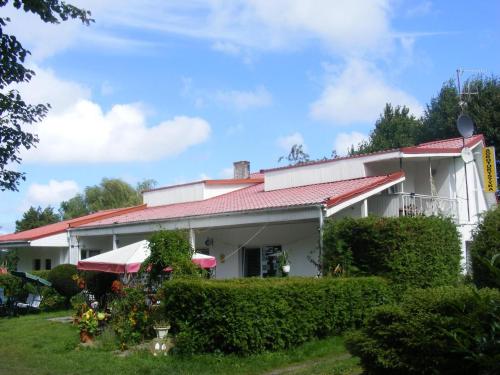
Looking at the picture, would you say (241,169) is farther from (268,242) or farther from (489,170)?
(489,170)

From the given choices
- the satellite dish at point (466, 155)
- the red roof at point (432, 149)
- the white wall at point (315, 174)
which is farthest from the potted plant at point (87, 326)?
the satellite dish at point (466, 155)

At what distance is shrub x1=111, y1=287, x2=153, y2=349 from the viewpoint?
489 inches

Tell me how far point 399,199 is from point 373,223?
14.8 ft

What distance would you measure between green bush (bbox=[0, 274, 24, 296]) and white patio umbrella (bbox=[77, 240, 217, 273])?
8.31m

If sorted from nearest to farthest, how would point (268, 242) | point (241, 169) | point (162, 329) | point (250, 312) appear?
point (250, 312)
point (162, 329)
point (268, 242)
point (241, 169)

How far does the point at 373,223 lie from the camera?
45.7ft

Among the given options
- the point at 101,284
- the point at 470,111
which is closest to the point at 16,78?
the point at 101,284

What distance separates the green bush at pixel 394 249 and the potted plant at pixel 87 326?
5.54m

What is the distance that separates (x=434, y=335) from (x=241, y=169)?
2427 centimetres

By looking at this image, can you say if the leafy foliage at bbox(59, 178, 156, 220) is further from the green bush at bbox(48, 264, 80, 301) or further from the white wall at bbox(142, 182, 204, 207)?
the green bush at bbox(48, 264, 80, 301)

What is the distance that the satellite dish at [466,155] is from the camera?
807 inches

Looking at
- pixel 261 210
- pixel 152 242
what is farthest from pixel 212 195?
pixel 152 242

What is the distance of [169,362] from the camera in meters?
10.5

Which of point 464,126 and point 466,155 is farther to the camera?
point 464,126
